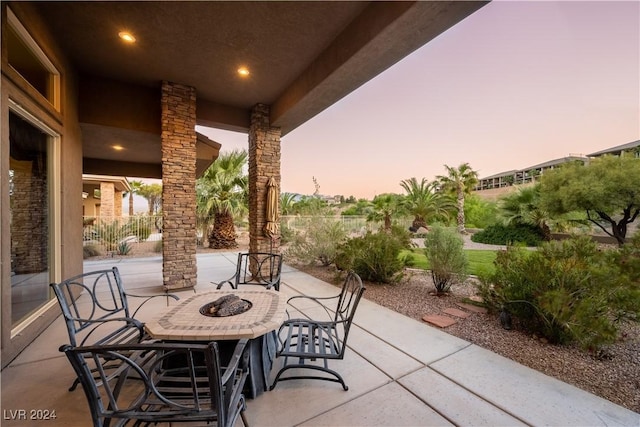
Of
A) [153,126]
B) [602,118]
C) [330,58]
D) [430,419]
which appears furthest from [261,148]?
[602,118]

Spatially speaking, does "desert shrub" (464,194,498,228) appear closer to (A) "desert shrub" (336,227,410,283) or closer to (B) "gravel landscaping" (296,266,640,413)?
(A) "desert shrub" (336,227,410,283)

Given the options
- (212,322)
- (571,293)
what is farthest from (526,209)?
(212,322)

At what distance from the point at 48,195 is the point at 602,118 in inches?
460

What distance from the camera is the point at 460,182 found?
17.8 metres

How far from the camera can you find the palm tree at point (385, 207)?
15969 mm

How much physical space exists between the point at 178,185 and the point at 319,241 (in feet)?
11.7

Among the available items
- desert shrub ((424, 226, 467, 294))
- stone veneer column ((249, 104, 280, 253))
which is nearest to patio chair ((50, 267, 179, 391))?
stone veneer column ((249, 104, 280, 253))

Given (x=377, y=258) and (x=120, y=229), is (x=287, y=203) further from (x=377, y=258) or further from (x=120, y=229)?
(x=377, y=258)

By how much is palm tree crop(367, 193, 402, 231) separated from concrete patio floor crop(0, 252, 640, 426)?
13316 mm

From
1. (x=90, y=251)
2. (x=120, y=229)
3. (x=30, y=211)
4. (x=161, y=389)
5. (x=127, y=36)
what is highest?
(x=127, y=36)

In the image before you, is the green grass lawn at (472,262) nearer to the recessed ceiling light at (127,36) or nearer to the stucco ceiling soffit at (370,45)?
the stucco ceiling soffit at (370,45)

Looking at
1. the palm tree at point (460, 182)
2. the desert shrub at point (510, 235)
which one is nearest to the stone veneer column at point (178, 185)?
the desert shrub at point (510, 235)

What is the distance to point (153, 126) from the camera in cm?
523

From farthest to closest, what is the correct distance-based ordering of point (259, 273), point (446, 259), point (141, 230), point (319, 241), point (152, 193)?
1. point (152, 193)
2. point (141, 230)
3. point (319, 241)
4. point (446, 259)
5. point (259, 273)
